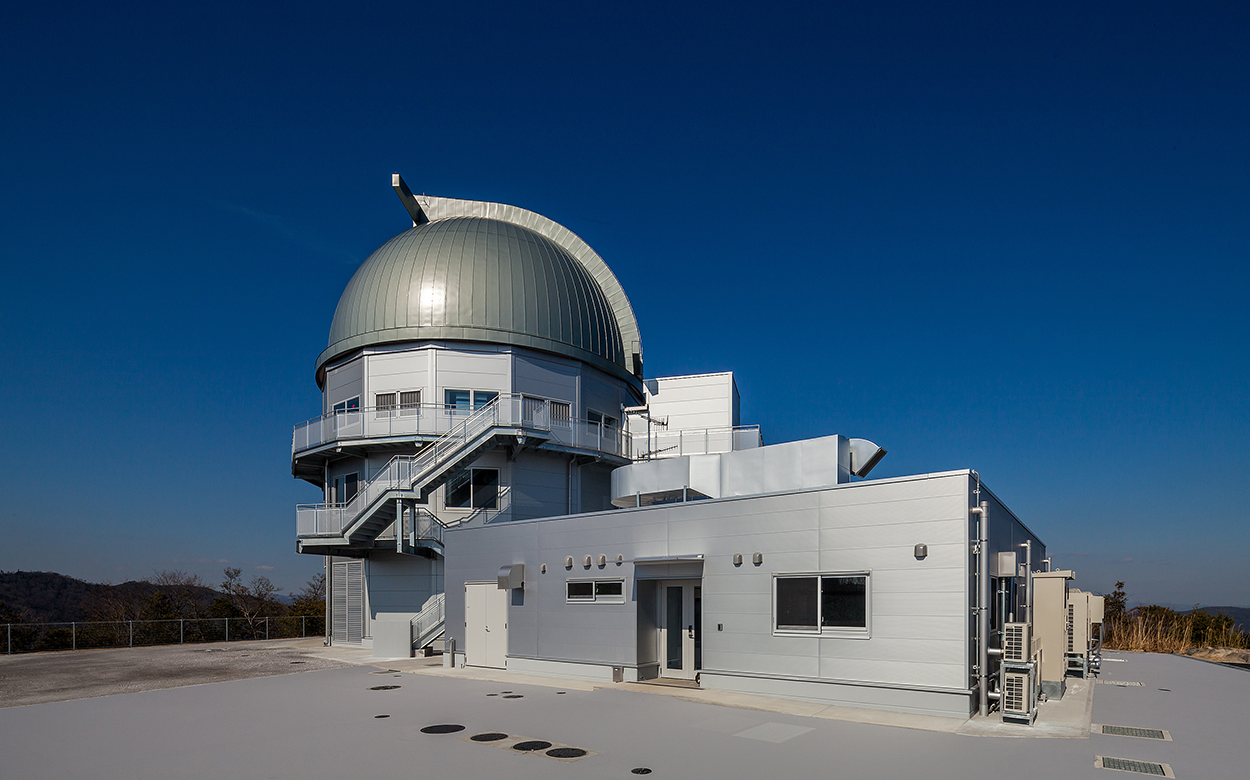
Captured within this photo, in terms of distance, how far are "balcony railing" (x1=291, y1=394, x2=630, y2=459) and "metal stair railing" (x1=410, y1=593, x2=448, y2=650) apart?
A: 19.7 ft

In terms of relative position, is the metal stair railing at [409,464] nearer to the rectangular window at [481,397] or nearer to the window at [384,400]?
the rectangular window at [481,397]

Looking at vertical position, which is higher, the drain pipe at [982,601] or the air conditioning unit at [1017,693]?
the drain pipe at [982,601]

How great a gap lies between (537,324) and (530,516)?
23.5 ft

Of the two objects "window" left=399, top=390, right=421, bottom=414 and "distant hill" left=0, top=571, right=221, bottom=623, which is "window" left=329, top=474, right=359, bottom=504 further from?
"distant hill" left=0, top=571, right=221, bottom=623

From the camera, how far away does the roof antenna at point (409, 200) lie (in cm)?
3331

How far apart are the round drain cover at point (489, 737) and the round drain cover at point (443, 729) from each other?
570 mm

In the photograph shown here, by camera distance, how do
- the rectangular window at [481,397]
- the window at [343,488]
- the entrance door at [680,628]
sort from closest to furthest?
the entrance door at [680,628] → the rectangular window at [481,397] → the window at [343,488]

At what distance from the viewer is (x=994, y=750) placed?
10695 mm

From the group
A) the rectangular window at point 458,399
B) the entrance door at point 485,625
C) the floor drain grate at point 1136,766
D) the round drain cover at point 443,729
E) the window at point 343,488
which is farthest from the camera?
the window at point 343,488

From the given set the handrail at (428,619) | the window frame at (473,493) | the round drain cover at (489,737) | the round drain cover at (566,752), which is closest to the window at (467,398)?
the window frame at (473,493)

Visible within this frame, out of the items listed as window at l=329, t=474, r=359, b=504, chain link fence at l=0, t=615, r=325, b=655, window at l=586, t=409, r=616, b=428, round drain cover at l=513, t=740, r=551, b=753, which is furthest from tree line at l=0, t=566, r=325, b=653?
round drain cover at l=513, t=740, r=551, b=753

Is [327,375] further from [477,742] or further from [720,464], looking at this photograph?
[477,742]

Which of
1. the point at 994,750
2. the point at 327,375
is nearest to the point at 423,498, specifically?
the point at 327,375

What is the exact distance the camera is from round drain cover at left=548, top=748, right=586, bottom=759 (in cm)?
1055
